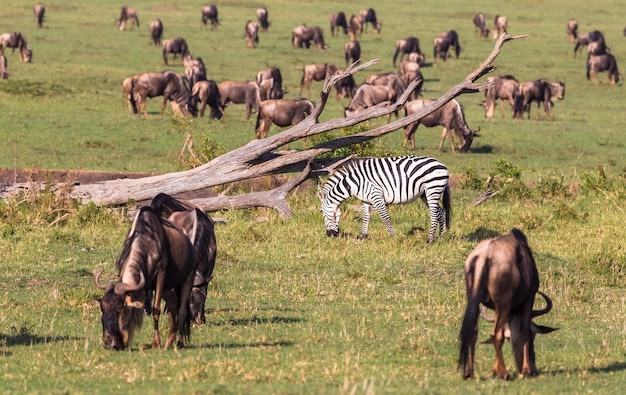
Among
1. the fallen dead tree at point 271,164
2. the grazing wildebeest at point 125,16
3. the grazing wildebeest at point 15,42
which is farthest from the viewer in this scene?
the grazing wildebeest at point 125,16

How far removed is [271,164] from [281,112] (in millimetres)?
13176

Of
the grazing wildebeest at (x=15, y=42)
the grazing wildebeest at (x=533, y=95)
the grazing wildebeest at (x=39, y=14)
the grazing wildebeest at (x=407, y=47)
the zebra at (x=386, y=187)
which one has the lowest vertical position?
the zebra at (x=386, y=187)

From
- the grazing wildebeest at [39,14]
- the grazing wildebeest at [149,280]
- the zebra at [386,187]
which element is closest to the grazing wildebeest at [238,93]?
the zebra at [386,187]

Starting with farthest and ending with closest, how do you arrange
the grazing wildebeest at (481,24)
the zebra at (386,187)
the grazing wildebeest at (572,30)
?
the grazing wildebeest at (481,24) < the grazing wildebeest at (572,30) < the zebra at (386,187)

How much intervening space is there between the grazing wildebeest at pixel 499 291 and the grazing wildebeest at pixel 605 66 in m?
38.5

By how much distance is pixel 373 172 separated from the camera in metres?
17.8

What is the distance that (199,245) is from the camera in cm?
1049

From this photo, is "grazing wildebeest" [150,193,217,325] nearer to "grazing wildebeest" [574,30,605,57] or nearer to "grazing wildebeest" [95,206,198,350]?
"grazing wildebeest" [95,206,198,350]

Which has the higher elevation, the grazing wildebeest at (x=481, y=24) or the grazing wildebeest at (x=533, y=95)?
the grazing wildebeest at (x=481, y=24)

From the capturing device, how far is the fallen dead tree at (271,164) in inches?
674

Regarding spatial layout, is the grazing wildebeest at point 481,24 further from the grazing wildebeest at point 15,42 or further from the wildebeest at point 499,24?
the grazing wildebeest at point 15,42

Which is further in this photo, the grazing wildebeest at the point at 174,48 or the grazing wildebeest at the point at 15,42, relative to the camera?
the grazing wildebeest at the point at 174,48

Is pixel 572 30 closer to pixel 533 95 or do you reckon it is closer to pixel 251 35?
pixel 251 35

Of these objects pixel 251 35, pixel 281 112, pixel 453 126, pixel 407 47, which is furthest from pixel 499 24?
pixel 281 112
